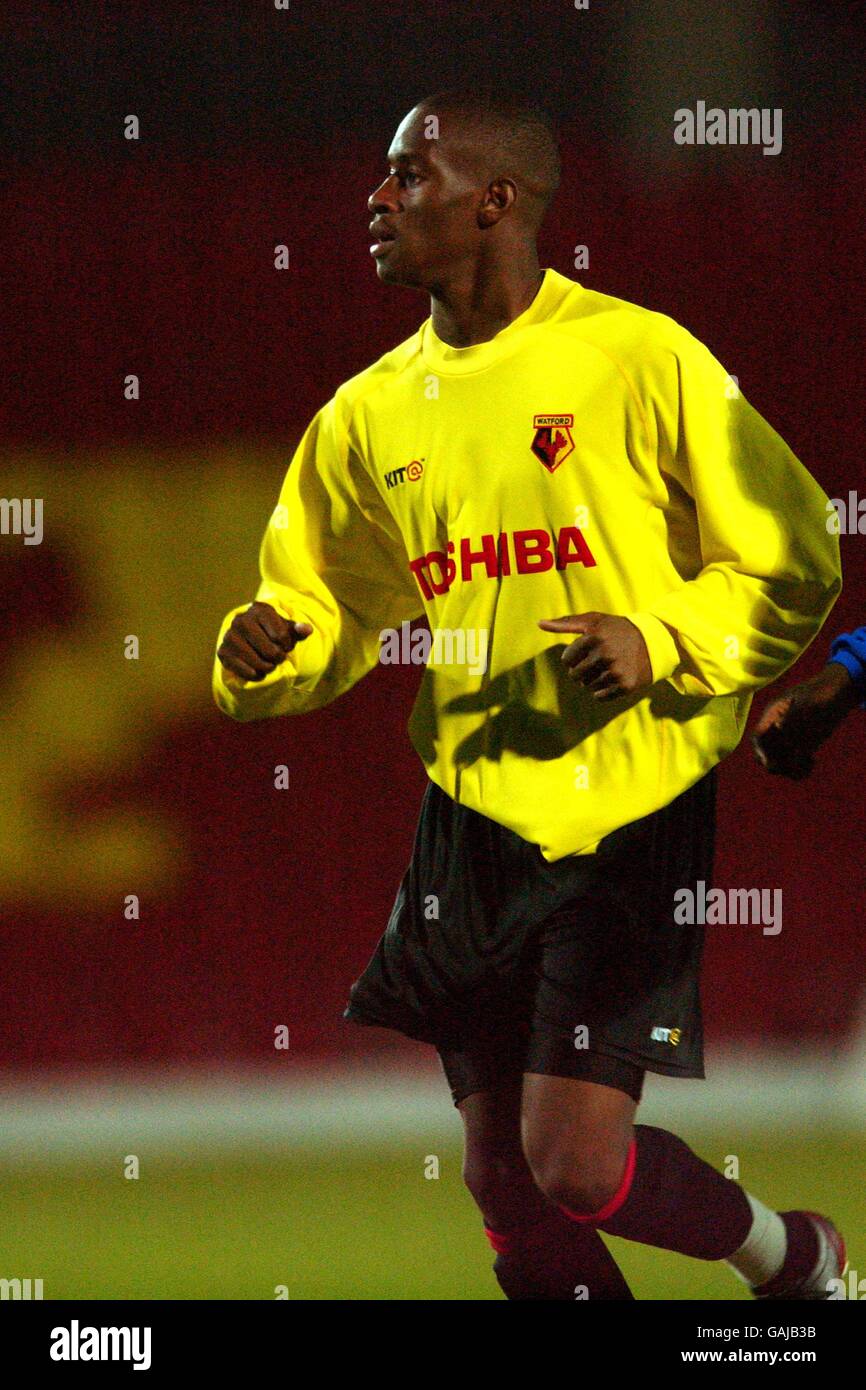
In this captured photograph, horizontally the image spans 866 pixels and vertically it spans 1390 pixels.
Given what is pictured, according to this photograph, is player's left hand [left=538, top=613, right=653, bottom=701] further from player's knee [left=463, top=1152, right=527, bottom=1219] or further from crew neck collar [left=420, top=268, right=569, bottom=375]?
player's knee [left=463, top=1152, right=527, bottom=1219]

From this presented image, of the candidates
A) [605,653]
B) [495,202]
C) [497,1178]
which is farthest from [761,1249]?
[495,202]

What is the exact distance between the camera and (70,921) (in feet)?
9.56

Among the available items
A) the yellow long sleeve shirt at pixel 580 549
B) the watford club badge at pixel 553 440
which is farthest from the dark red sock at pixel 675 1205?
the watford club badge at pixel 553 440

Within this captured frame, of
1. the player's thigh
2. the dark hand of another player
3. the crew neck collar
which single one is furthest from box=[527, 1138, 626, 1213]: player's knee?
the crew neck collar

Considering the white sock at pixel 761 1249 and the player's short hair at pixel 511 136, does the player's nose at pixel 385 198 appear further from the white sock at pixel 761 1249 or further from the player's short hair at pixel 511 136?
the white sock at pixel 761 1249

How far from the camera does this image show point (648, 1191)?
236 centimetres

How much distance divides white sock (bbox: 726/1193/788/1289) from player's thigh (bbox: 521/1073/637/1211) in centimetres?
29

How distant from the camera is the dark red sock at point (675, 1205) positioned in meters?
2.35

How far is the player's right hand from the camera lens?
7.79 ft

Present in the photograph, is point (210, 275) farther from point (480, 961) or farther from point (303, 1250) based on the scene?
point (303, 1250)

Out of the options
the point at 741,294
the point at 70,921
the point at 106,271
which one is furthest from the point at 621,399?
Result: the point at 70,921

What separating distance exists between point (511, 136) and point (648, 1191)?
157 centimetres

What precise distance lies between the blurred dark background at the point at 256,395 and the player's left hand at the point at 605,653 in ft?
2.39

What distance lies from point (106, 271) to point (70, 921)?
1134mm
